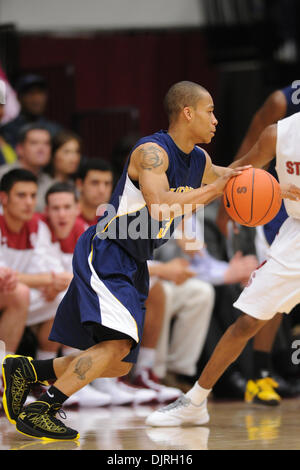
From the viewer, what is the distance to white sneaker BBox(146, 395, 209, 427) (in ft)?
14.9

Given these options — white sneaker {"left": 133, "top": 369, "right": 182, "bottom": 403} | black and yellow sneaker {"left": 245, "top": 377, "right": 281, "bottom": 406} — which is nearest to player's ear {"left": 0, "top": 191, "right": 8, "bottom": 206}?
white sneaker {"left": 133, "top": 369, "right": 182, "bottom": 403}

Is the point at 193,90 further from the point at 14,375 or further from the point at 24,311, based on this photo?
the point at 24,311

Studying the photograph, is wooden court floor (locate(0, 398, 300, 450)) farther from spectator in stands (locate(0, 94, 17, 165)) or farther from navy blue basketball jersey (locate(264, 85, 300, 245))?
spectator in stands (locate(0, 94, 17, 165))

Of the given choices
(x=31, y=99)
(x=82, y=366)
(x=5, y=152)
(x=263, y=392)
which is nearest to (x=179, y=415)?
(x=82, y=366)

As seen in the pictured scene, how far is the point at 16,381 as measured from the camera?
4145 mm

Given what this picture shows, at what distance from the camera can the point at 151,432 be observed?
14.2 feet

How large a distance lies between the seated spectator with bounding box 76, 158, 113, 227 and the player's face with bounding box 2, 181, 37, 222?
65 centimetres

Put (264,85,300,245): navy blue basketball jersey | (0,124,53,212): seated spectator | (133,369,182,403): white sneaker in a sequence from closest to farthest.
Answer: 1. (264,85,300,245): navy blue basketball jersey
2. (133,369,182,403): white sneaker
3. (0,124,53,212): seated spectator

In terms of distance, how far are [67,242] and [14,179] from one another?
2.30 feet

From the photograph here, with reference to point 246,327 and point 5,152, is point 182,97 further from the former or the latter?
point 5,152

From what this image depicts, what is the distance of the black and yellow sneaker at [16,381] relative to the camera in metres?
4.11

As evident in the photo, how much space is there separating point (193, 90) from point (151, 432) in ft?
6.08

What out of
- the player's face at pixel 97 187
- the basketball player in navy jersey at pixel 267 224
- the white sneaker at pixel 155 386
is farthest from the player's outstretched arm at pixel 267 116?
the white sneaker at pixel 155 386
